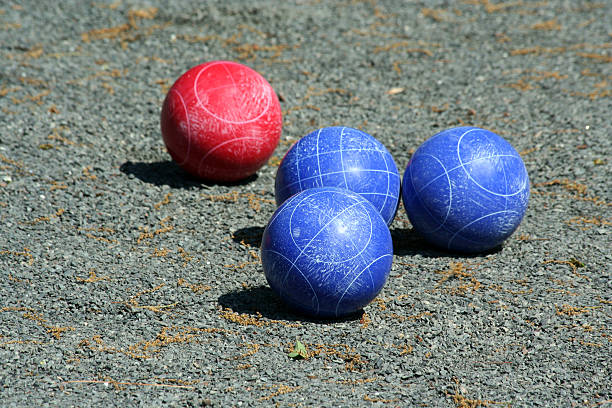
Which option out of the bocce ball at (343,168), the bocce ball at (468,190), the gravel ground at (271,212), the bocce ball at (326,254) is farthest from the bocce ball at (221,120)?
the bocce ball at (326,254)

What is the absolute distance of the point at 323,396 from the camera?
17.0 feet

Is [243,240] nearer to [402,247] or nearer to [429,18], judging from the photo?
[402,247]

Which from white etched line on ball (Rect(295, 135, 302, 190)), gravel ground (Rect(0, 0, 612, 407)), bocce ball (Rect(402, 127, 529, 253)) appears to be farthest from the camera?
white etched line on ball (Rect(295, 135, 302, 190))

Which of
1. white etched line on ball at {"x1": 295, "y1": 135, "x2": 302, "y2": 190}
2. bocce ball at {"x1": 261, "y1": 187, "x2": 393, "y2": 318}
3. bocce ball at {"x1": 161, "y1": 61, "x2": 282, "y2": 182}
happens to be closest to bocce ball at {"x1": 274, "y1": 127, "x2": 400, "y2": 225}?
white etched line on ball at {"x1": 295, "y1": 135, "x2": 302, "y2": 190}

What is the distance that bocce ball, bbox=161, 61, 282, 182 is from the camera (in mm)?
8422

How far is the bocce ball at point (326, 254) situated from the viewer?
19.5ft

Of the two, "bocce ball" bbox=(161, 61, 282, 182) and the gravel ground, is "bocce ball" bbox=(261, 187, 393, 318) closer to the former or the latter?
the gravel ground

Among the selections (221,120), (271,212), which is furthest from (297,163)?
(221,120)

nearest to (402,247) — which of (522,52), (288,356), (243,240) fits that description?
(243,240)

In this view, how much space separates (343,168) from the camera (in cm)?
721

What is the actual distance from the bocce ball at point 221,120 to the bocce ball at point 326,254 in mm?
2463

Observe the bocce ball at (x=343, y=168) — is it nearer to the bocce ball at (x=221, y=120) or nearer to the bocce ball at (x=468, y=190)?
the bocce ball at (x=468, y=190)

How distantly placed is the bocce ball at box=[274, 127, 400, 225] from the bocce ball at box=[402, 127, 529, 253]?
0.30m

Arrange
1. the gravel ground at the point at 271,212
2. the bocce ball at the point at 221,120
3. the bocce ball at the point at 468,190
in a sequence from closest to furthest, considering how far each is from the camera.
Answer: the gravel ground at the point at 271,212, the bocce ball at the point at 468,190, the bocce ball at the point at 221,120
